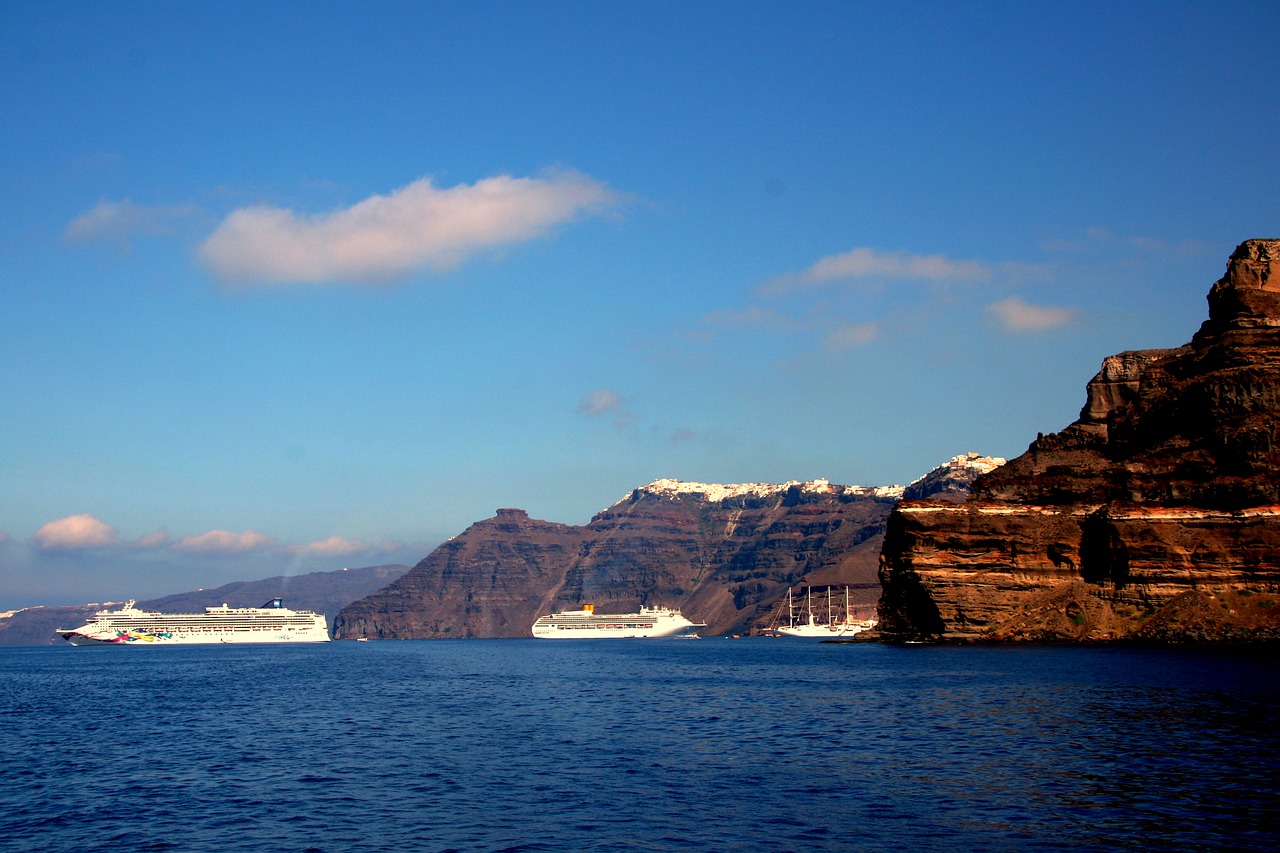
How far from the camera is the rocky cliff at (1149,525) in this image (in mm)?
99812

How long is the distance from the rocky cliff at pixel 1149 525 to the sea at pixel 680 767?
104 feet

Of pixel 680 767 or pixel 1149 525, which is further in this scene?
pixel 1149 525

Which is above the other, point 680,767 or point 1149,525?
point 1149,525

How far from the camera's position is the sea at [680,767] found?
27984 mm

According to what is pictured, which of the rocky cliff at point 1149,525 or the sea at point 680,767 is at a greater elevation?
the rocky cliff at point 1149,525

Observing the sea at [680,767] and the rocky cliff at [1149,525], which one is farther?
the rocky cliff at [1149,525]

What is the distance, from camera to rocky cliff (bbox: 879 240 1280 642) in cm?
9981

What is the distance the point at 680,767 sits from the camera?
3816cm

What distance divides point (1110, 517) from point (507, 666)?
62.7m

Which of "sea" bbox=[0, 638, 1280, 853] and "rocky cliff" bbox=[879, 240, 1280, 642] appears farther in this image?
"rocky cliff" bbox=[879, 240, 1280, 642]

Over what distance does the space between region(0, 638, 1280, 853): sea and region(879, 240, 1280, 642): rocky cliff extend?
104 feet

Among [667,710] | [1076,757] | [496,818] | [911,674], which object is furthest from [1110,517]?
[496,818]

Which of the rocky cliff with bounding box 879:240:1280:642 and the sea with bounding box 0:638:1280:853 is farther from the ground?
the rocky cliff with bounding box 879:240:1280:642

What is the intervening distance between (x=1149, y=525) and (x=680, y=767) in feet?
267
